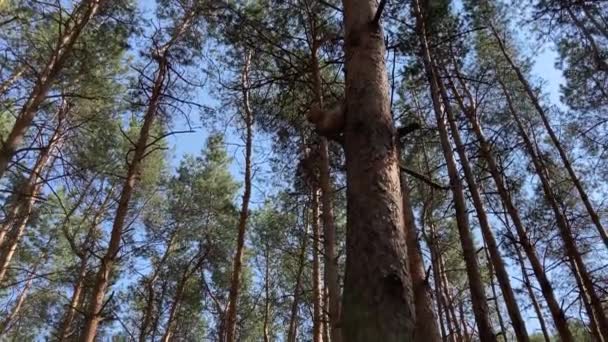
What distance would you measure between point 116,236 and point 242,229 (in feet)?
10.5

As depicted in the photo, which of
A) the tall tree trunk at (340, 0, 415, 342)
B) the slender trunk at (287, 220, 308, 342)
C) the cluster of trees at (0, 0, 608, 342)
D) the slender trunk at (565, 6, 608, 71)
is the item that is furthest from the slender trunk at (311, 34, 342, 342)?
the slender trunk at (565, 6, 608, 71)

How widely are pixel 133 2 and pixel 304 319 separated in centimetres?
1509

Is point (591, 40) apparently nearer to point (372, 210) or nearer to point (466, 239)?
point (466, 239)

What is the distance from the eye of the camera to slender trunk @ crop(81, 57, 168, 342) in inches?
155

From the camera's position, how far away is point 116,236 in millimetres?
4418

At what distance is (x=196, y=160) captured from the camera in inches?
699

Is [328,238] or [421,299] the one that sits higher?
[328,238]

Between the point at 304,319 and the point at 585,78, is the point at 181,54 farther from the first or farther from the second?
the point at 304,319

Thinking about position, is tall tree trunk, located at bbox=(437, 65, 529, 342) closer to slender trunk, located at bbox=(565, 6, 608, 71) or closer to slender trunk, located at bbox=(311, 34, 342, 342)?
slender trunk, located at bbox=(311, 34, 342, 342)

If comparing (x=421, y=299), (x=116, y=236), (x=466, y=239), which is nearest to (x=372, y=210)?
(x=421, y=299)

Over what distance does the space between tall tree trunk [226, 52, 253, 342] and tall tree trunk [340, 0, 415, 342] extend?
3.68m

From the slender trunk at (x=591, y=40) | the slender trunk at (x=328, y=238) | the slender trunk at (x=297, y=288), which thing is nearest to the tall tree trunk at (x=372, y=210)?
the slender trunk at (x=328, y=238)

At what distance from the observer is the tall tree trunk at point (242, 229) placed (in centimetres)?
662

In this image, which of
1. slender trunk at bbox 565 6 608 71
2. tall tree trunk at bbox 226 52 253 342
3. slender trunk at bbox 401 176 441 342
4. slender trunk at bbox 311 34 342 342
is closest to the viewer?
slender trunk at bbox 401 176 441 342
